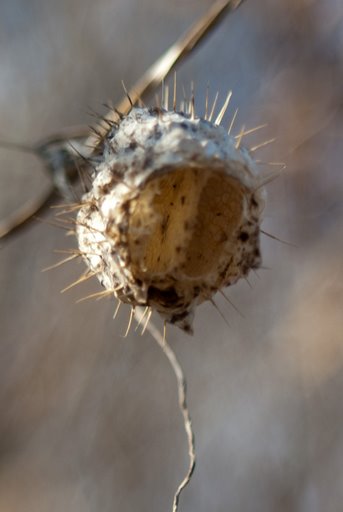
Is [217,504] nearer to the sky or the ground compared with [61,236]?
nearer to the ground

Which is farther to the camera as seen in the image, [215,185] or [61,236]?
[61,236]

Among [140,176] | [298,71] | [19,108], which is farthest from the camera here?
[19,108]

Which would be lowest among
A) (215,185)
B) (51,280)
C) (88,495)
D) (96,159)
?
(88,495)

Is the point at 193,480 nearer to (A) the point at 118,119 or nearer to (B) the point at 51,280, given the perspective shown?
(B) the point at 51,280

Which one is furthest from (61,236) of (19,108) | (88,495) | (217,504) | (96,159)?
(96,159)

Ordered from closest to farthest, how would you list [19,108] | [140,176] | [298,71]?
1. [140,176]
2. [298,71]
3. [19,108]

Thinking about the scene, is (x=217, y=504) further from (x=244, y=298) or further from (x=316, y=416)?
(x=244, y=298)
